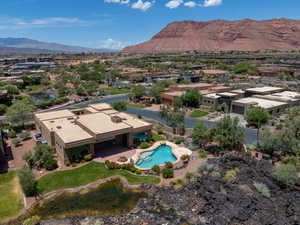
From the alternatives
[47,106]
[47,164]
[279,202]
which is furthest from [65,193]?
[47,106]

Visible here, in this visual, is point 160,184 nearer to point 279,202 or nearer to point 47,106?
point 279,202

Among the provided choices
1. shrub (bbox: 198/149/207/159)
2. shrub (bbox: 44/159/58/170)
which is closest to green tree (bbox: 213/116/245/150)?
shrub (bbox: 198/149/207/159)

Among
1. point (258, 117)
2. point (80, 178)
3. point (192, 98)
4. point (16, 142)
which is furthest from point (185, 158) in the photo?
point (192, 98)

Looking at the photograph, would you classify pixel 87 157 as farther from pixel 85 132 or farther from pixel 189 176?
Result: pixel 189 176

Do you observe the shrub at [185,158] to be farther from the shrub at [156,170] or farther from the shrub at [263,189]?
the shrub at [263,189]

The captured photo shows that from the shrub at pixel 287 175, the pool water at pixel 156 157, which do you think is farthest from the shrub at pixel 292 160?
the pool water at pixel 156 157

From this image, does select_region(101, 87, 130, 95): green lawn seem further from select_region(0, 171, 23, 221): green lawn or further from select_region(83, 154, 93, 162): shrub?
select_region(0, 171, 23, 221): green lawn
